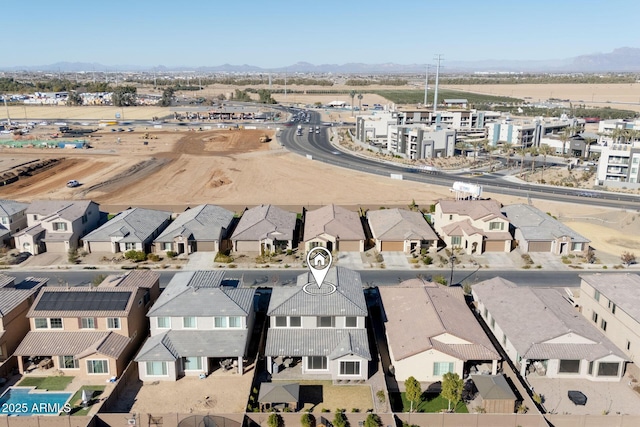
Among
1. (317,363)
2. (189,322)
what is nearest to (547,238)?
(317,363)

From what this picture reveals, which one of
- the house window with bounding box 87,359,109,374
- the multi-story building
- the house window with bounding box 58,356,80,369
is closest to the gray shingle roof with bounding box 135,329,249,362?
the house window with bounding box 87,359,109,374

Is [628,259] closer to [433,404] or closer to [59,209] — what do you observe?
[433,404]

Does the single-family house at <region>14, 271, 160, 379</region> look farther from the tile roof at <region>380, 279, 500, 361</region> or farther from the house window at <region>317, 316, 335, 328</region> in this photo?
the tile roof at <region>380, 279, 500, 361</region>

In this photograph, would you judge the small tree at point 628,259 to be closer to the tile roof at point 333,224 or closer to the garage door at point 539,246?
the garage door at point 539,246

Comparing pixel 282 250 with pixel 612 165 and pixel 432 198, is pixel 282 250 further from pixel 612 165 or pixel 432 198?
pixel 612 165

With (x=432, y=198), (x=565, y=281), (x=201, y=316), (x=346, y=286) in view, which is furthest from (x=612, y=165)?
(x=201, y=316)
